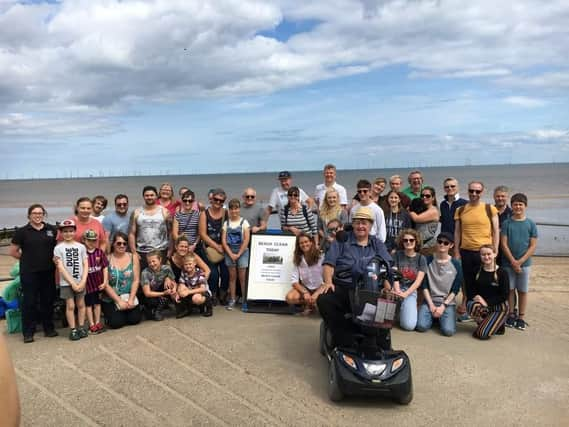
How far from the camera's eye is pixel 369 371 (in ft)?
13.3

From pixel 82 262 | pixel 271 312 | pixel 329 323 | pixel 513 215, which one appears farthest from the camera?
pixel 271 312

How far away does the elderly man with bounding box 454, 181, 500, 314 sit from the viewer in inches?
243

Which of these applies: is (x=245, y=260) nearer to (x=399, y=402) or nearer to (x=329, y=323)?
(x=329, y=323)

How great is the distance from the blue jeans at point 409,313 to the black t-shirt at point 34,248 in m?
4.46

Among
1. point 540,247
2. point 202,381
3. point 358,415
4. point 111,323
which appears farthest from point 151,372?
point 540,247

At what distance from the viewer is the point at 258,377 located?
15.5 feet

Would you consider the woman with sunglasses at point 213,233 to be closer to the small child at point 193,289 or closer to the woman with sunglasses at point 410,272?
the small child at point 193,289

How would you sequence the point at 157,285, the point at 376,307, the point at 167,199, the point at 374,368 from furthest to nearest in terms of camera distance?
1. the point at 167,199
2. the point at 157,285
3. the point at 374,368
4. the point at 376,307

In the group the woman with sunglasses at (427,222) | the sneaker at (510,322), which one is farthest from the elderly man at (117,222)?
the sneaker at (510,322)

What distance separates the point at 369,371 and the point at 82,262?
12.3 feet

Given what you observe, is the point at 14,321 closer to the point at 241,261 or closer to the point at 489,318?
the point at 241,261

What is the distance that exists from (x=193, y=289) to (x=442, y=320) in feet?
11.0

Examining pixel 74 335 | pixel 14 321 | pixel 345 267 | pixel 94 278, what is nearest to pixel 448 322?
pixel 345 267

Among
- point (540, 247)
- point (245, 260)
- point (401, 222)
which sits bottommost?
point (540, 247)
